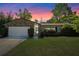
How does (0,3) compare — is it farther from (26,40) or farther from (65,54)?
(65,54)

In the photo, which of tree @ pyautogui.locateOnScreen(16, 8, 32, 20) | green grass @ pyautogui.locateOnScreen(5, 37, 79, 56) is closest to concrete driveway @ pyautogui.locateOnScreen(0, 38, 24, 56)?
green grass @ pyautogui.locateOnScreen(5, 37, 79, 56)

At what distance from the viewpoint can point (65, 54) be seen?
53.9ft

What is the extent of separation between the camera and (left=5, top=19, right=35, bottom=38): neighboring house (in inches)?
657

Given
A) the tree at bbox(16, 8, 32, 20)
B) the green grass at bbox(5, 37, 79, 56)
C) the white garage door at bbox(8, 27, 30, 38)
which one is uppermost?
the tree at bbox(16, 8, 32, 20)

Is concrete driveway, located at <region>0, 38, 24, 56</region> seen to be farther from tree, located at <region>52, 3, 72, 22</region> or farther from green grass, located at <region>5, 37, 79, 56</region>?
tree, located at <region>52, 3, 72, 22</region>

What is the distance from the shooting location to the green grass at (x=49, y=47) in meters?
16.5

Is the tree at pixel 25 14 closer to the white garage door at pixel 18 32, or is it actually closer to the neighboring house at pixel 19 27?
the neighboring house at pixel 19 27

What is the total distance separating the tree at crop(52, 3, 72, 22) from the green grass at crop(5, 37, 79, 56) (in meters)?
0.76

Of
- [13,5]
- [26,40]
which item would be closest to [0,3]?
[13,5]

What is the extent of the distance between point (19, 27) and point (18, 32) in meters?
0.18

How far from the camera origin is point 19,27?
16781 mm

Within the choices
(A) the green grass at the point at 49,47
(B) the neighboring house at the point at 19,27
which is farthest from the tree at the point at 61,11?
(B) the neighboring house at the point at 19,27

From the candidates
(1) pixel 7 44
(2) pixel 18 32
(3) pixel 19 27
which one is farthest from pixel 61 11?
(1) pixel 7 44

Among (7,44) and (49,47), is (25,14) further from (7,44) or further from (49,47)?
(49,47)
